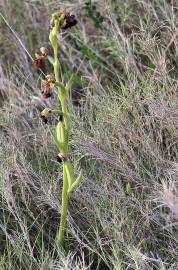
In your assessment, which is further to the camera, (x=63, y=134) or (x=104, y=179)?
(x=104, y=179)

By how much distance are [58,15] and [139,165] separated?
623 mm

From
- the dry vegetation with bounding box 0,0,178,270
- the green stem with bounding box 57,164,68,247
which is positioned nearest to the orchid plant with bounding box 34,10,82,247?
the green stem with bounding box 57,164,68,247

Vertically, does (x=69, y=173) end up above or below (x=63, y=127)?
below

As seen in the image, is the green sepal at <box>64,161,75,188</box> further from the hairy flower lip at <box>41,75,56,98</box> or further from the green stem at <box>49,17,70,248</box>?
the hairy flower lip at <box>41,75,56,98</box>

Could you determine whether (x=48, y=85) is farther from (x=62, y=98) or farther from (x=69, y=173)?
(x=69, y=173)

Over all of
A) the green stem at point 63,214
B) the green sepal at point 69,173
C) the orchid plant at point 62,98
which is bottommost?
the green stem at point 63,214

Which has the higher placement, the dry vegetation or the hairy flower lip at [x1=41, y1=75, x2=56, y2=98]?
the hairy flower lip at [x1=41, y1=75, x2=56, y2=98]

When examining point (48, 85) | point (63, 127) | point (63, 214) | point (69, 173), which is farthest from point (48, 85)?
point (63, 214)

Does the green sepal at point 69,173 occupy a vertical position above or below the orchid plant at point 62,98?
below

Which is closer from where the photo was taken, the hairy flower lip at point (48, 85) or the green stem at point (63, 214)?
the hairy flower lip at point (48, 85)

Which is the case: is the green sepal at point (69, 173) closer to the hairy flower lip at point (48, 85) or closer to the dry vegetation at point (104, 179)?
the dry vegetation at point (104, 179)

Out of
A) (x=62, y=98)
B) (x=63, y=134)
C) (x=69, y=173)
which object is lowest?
(x=69, y=173)

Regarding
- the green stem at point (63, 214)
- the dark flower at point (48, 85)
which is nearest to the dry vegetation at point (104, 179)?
the green stem at point (63, 214)

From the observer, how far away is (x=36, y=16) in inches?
122
